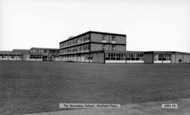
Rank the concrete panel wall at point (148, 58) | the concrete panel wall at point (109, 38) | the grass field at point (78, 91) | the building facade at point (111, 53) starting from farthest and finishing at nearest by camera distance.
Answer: the concrete panel wall at point (109, 38) < the concrete panel wall at point (148, 58) < the building facade at point (111, 53) < the grass field at point (78, 91)

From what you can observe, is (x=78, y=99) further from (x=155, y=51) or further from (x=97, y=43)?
(x=155, y=51)

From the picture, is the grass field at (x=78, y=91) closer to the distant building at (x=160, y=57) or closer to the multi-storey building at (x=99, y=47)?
the multi-storey building at (x=99, y=47)

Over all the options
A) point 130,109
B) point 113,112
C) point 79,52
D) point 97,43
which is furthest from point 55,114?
point 79,52

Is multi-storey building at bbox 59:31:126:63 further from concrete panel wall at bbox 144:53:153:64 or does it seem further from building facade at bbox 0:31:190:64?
concrete panel wall at bbox 144:53:153:64

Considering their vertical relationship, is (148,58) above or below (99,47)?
below

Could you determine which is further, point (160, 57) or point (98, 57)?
point (160, 57)

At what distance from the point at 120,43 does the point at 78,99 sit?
4831cm

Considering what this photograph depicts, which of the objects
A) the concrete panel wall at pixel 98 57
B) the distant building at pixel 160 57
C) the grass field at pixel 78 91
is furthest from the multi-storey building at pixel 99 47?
the grass field at pixel 78 91

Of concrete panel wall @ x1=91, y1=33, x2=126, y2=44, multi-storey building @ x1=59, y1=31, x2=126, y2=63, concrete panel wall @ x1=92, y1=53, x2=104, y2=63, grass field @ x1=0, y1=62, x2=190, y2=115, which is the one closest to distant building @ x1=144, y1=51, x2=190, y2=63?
multi-storey building @ x1=59, y1=31, x2=126, y2=63

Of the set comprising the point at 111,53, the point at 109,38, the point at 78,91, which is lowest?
the point at 78,91

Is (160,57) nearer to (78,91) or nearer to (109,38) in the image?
(109,38)

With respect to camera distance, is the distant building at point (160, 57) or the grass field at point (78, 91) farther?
the distant building at point (160, 57)

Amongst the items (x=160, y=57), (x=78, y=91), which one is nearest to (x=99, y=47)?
(x=160, y=57)

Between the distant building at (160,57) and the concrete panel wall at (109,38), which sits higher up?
the concrete panel wall at (109,38)
